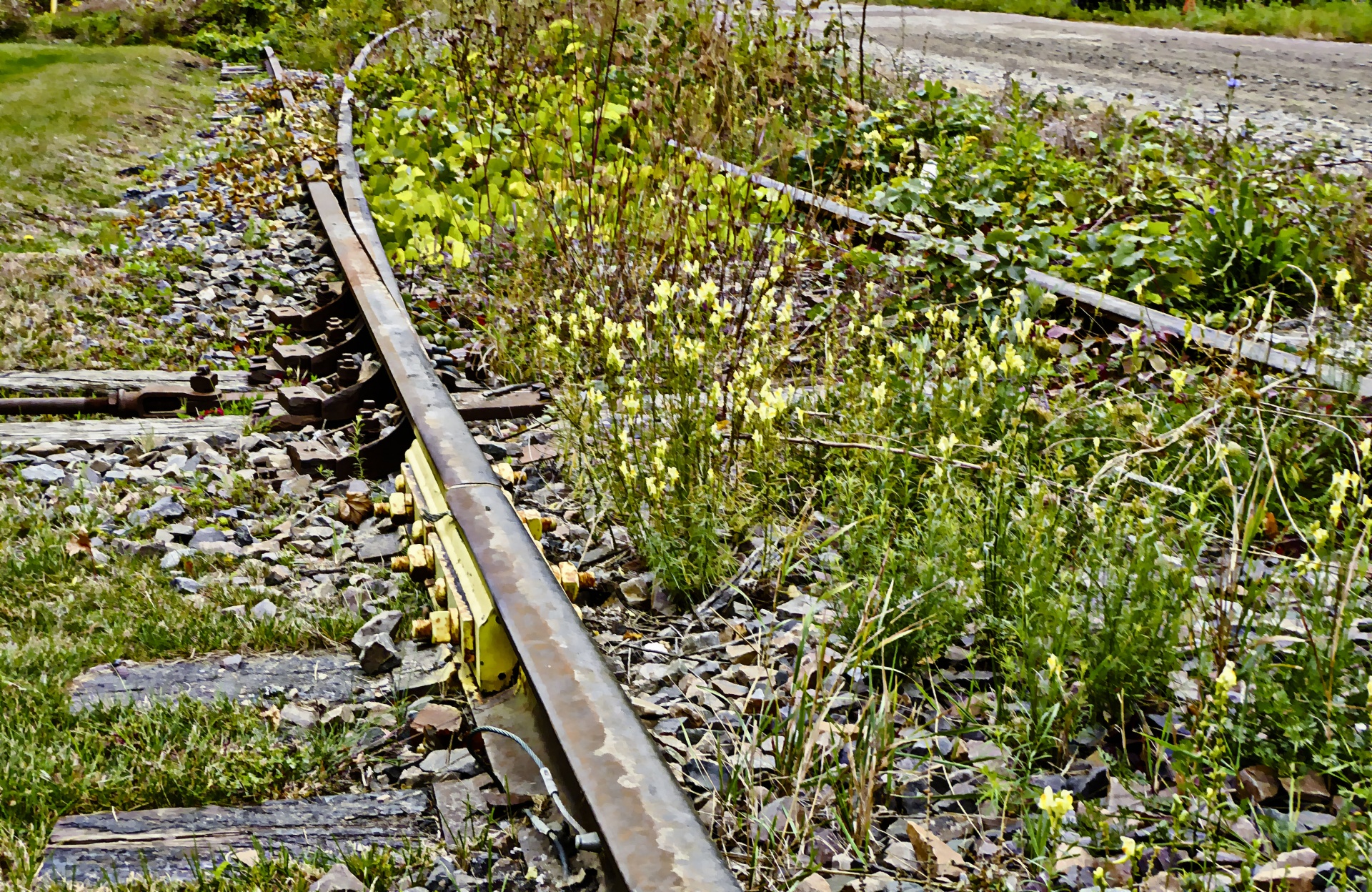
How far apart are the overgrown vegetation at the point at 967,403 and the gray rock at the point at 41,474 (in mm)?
1624

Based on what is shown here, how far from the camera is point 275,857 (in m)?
2.03

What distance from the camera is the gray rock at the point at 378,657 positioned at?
268 cm

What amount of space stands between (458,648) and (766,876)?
3.10 feet

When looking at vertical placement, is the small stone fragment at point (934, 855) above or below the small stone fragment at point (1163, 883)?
below

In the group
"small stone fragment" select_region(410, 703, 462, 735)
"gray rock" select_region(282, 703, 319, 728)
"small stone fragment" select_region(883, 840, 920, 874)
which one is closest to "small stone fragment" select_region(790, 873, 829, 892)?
"small stone fragment" select_region(883, 840, 920, 874)

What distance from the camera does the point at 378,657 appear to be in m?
2.68

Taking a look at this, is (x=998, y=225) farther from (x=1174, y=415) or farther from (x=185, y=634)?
(x=185, y=634)

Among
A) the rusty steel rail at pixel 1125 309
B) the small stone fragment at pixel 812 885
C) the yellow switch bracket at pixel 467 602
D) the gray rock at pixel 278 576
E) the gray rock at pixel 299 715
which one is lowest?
the gray rock at pixel 278 576

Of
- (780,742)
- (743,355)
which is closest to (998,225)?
(743,355)

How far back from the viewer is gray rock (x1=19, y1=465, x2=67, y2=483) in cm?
364

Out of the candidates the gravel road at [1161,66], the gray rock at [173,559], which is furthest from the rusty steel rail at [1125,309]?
the gravel road at [1161,66]

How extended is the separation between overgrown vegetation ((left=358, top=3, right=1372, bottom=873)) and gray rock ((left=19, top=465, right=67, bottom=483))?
63.9 inches

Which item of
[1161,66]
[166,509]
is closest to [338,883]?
[166,509]

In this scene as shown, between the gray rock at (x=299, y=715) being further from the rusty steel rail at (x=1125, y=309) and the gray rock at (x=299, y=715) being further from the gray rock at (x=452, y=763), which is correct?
the rusty steel rail at (x=1125, y=309)
